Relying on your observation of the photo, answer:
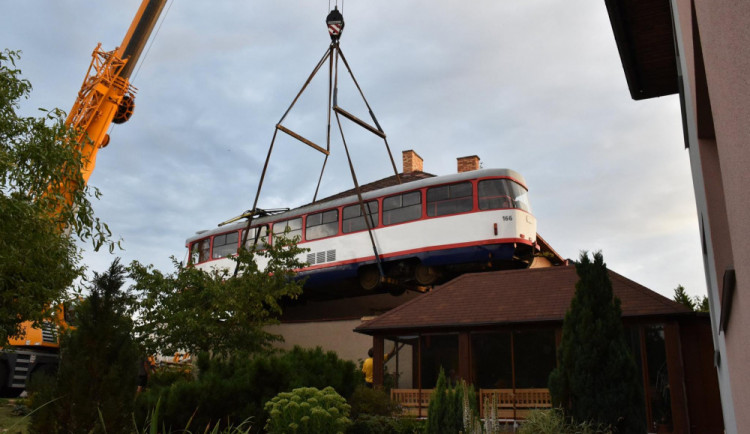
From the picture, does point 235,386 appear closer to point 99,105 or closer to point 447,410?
point 447,410

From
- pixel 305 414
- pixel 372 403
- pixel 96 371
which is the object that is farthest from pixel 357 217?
pixel 96 371

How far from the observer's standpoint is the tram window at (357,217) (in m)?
19.9

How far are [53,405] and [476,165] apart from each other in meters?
24.3

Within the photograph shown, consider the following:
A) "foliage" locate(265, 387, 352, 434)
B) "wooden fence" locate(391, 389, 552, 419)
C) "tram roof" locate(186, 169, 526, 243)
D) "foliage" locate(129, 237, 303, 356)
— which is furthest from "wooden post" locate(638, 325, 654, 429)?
"foliage" locate(129, 237, 303, 356)

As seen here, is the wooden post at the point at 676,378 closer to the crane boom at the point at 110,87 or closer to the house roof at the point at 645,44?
the house roof at the point at 645,44

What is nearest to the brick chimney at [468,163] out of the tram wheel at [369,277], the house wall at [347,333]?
the house wall at [347,333]

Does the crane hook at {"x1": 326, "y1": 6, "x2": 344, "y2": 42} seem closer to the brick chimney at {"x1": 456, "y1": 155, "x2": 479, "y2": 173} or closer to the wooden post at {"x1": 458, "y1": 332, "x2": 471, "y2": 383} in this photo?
the wooden post at {"x1": 458, "y1": 332, "x2": 471, "y2": 383}

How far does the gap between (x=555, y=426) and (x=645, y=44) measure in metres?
5.27

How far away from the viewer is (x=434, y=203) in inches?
730

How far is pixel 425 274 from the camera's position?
1939 cm

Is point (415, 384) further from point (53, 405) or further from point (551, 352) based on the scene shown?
point (53, 405)

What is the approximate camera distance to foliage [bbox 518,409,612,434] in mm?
9156

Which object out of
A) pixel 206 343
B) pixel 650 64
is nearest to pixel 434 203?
pixel 206 343

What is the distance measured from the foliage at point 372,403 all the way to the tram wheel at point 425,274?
22.2ft
